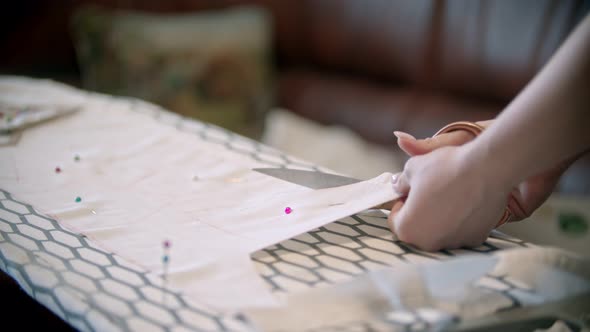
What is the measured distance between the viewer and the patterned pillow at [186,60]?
1.41 m

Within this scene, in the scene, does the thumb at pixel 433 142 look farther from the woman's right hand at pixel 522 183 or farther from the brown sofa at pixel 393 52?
the brown sofa at pixel 393 52

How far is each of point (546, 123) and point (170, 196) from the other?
380mm

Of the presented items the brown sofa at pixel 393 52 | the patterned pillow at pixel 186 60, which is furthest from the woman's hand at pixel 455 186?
the patterned pillow at pixel 186 60

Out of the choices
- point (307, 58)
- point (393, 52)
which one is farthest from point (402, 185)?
point (307, 58)

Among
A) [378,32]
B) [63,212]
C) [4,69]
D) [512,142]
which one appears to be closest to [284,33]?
[378,32]

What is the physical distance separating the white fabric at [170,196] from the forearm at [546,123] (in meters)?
0.12

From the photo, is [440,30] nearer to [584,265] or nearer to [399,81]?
[399,81]

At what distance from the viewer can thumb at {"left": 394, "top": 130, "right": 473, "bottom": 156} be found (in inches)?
20.3

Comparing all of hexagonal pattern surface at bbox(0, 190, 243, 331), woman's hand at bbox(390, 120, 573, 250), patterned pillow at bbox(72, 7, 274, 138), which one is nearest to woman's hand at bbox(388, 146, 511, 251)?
woman's hand at bbox(390, 120, 573, 250)

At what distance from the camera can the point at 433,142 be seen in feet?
1.72

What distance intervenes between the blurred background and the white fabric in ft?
Answer: 1.90

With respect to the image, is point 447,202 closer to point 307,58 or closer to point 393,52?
point 393,52

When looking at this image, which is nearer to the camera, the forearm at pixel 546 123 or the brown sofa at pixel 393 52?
the forearm at pixel 546 123

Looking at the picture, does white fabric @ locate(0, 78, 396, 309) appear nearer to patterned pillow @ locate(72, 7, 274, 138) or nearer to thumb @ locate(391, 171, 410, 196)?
thumb @ locate(391, 171, 410, 196)
